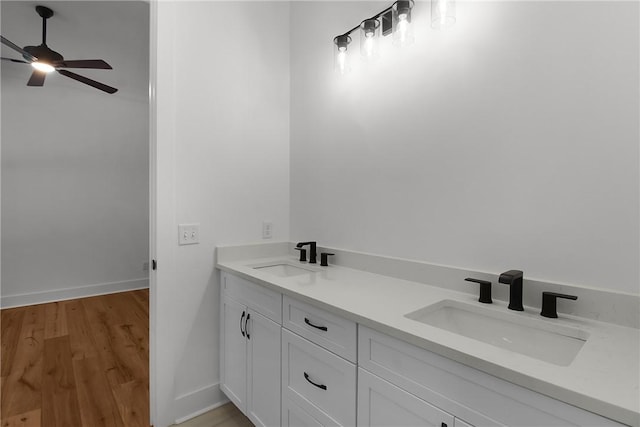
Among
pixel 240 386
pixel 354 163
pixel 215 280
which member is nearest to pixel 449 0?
pixel 354 163

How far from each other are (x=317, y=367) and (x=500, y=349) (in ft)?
2.21

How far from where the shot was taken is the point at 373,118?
168cm

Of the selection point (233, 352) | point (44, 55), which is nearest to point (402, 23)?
point (233, 352)

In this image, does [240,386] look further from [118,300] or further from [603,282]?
[118,300]

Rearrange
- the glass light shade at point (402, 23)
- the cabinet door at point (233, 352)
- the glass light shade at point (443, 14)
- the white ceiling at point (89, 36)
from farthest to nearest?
the white ceiling at point (89, 36) < the cabinet door at point (233, 352) < the glass light shade at point (402, 23) < the glass light shade at point (443, 14)

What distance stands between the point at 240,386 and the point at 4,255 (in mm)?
3519

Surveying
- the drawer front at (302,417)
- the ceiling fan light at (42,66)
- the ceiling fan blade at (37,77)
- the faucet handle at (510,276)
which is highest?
the ceiling fan light at (42,66)

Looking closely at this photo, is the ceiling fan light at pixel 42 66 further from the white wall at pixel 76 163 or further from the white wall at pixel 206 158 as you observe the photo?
the white wall at pixel 206 158

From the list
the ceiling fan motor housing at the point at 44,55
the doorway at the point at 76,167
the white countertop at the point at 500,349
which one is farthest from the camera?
the doorway at the point at 76,167

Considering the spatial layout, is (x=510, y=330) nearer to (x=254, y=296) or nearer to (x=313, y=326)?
(x=313, y=326)

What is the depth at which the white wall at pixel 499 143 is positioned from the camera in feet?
3.22

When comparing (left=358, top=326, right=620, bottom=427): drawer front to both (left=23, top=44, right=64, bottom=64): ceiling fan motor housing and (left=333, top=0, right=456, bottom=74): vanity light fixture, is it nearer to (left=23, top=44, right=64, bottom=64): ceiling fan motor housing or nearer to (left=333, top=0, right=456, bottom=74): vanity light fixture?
(left=333, top=0, right=456, bottom=74): vanity light fixture

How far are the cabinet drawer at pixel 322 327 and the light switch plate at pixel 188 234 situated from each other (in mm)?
750

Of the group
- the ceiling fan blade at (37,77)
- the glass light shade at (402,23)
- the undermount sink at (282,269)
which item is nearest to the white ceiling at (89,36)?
the ceiling fan blade at (37,77)
